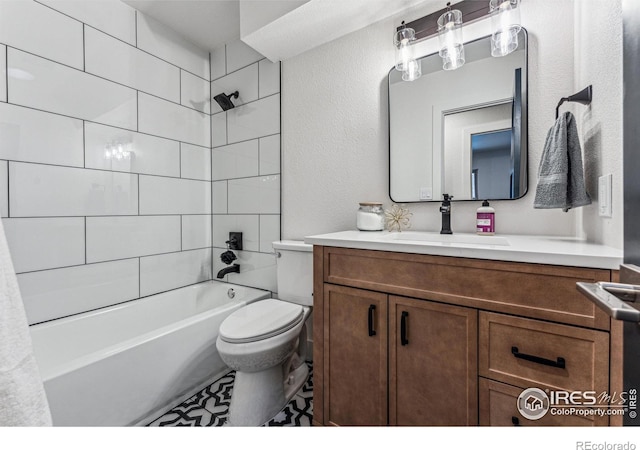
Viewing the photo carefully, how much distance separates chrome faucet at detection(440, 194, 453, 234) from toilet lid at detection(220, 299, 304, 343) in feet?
2.87

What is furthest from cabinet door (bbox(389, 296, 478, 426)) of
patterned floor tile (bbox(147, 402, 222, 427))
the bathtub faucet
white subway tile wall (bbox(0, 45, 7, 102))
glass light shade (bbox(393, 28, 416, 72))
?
white subway tile wall (bbox(0, 45, 7, 102))

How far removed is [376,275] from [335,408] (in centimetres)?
62

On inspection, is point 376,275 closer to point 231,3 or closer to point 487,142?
point 487,142

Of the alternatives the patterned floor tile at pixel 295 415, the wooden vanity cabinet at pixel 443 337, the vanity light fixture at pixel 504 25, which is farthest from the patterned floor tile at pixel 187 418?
the vanity light fixture at pixel 504 25

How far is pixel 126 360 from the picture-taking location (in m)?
1.25

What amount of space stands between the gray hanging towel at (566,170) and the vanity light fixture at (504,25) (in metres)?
0.46

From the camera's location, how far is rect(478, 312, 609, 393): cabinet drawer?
714 mm

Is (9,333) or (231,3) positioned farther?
(231,3)

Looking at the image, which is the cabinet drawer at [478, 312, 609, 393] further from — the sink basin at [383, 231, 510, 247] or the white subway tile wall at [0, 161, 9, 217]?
the white subway tile wall at [0, 161, 9, 217]

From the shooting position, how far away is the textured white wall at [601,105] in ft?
2.60

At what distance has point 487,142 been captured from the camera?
51.9 inches
